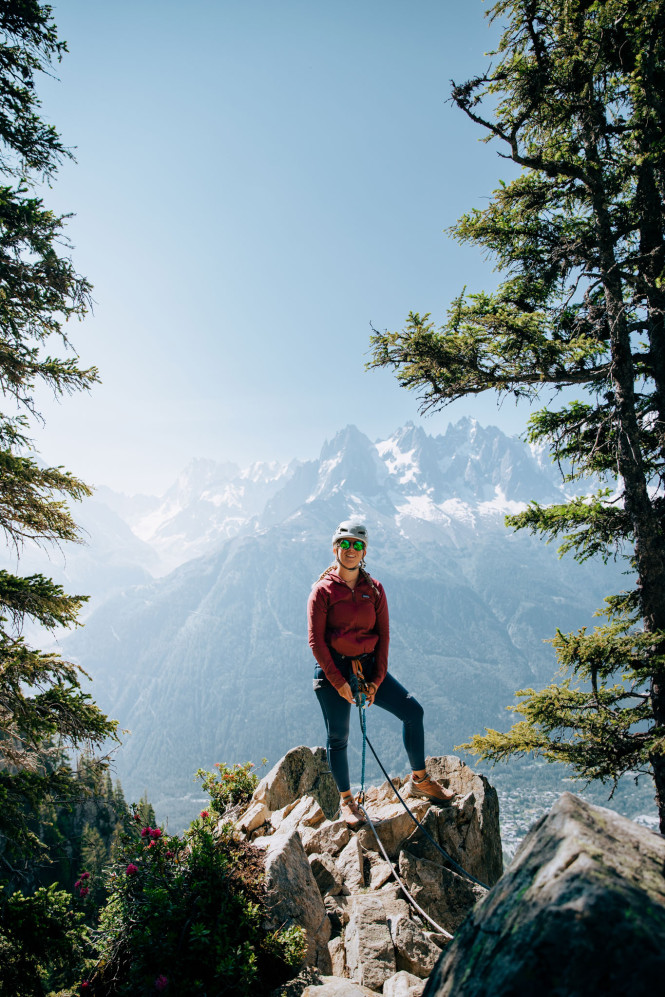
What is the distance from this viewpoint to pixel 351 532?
6.84m

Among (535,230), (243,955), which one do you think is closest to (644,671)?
(243,955)

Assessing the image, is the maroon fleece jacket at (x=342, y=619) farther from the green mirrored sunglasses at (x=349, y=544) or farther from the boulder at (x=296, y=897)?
the boulder at (x=296, y=897)

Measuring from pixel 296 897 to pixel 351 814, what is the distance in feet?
7.61

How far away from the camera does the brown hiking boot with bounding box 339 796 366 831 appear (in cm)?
700

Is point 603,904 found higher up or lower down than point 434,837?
higher up

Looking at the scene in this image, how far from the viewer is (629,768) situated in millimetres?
6035

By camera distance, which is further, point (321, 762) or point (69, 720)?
point (321, 762)

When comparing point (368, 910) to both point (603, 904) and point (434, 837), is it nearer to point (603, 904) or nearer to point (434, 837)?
point (434, 837)

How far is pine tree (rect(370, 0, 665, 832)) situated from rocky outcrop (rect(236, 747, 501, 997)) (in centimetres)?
163

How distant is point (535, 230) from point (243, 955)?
10545 mm

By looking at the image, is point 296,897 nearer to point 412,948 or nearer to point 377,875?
point 412,948

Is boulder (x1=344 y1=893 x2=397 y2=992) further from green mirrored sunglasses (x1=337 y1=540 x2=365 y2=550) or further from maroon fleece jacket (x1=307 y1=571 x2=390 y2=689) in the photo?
green mirrored sunglasses (x1=337 y1=540 x2=365 y2=550)

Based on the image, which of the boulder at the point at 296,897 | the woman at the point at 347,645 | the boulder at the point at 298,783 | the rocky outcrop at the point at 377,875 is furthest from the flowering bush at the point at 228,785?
the boulder at the point at 296,897

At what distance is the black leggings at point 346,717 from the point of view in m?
6.57
